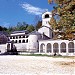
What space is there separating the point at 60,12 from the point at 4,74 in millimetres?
14312

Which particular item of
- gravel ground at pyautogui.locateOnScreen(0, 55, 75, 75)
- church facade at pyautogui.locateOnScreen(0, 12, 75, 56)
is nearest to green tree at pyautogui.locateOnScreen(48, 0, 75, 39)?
gravel ground at pyautogui.locateOnScreen(0, 55, 75, 75)

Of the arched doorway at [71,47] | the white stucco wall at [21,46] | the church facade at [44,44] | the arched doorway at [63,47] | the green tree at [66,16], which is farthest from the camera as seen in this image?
the white stucco wall at [21,46]

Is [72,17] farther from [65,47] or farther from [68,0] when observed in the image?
[65,47]

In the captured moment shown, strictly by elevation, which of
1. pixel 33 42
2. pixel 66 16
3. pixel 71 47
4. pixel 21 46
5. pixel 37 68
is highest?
pixel 66 16

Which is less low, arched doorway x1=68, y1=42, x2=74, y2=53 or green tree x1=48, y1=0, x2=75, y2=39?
green tree x1=48, y1=0, x2=75, y2=39

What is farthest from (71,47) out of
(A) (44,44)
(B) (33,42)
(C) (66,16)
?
(C) (66,16)

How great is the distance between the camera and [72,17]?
990 inches

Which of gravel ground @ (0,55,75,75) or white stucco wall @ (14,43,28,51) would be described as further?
white stucco wall @ (14,43,28,51)

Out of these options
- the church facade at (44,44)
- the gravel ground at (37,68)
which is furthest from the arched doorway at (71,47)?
the gravel ground at (37,68)

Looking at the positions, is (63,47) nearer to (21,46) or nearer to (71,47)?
(71,47)

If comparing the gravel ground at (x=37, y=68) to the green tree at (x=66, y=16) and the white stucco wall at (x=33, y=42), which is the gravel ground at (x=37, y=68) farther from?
the white stucco wall at (x=33, y=42)

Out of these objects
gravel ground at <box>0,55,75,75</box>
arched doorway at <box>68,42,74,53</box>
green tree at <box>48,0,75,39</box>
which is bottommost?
gravel ground at <box>0,55,75,75</box>

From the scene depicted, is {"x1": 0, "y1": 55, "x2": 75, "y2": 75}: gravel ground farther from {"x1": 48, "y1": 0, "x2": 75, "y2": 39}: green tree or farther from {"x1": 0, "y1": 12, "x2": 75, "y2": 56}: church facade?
{"x1": 0, "y1": 12, "x2": 75, "y2": 56}: church facade

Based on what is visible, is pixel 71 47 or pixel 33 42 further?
pixel 33 42
